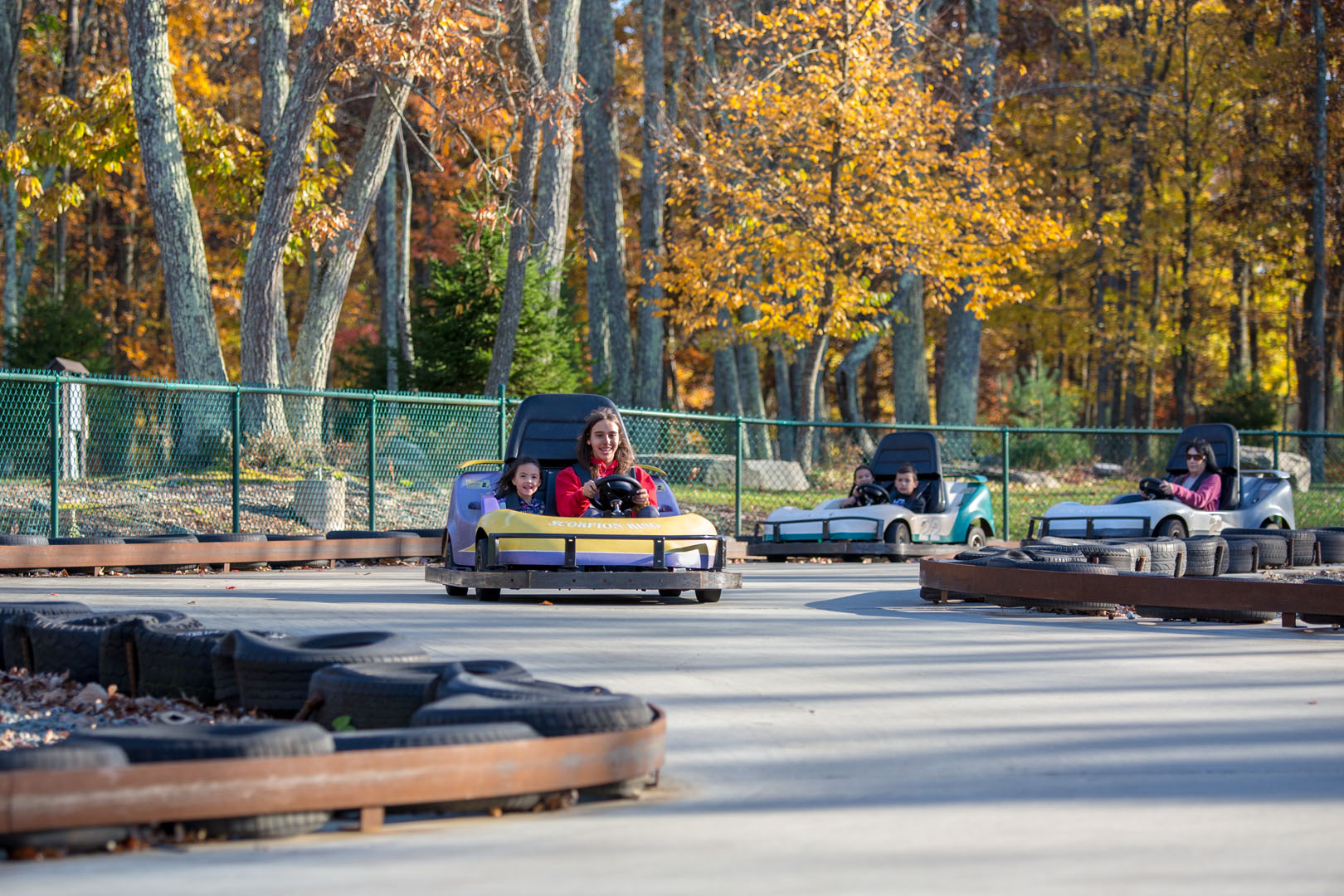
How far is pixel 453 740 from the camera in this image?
431 cm

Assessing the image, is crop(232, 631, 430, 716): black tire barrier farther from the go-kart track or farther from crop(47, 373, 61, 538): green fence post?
crop(47, 373, 61, 538): green fence post

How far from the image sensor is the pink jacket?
17.1 meters

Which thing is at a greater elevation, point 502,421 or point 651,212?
point 651,212

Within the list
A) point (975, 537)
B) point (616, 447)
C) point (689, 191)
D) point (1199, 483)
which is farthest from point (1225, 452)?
point (689, 191)

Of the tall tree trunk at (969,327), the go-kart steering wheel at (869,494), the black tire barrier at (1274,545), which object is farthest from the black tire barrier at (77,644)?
the tall tree trunk at (969,327)

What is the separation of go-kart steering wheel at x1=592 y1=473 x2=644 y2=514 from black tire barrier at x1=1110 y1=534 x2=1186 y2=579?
4.39m

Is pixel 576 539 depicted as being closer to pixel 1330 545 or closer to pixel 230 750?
pixel 230 750

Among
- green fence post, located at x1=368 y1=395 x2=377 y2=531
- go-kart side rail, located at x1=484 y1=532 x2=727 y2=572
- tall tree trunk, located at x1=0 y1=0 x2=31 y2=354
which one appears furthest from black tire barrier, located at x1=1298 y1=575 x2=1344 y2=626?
tall tree trunk, located at x1=0 y1=0 x2=31 y2=354

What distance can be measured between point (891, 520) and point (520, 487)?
603 centimetres

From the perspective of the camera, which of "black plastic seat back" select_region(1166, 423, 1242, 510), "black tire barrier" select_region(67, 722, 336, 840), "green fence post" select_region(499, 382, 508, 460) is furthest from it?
"green fence post" select_region(499, 382, 508, 460)

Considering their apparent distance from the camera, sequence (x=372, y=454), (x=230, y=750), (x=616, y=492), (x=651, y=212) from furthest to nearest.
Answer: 1. (x=651, y=212)
2. (x=372, y=454)
3. (x=616, y=492)
4. (x=230, y=750)

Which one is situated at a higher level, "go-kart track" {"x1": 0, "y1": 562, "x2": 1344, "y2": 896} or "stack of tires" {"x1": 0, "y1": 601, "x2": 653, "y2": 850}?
"stack of tires" {"x1": 0, "y1": 601, "x2": 653, "y2": 850}

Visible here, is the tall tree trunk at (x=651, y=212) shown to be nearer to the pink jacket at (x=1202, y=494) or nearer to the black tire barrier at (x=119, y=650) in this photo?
the pink jacket at (x=1202, y=494)

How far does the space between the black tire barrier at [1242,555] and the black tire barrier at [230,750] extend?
11880 mm
